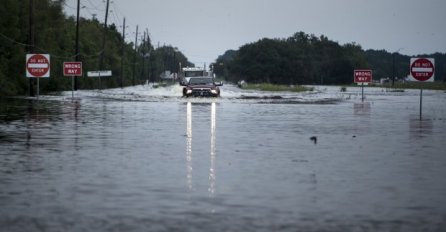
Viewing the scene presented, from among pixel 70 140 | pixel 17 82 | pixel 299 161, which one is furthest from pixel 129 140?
pixel 17 82

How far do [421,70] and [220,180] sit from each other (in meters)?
18.5

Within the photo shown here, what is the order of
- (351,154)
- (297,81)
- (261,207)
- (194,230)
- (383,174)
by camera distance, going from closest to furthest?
(194,230), (261,207), (383,174), (351,154), (297,81)

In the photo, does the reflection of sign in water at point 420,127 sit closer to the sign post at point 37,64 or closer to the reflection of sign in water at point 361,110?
Result: the reflection of sign in water at point 361,110

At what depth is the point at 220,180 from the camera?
10.8 m

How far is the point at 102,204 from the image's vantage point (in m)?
8.70

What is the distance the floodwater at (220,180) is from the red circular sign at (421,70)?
299 inches

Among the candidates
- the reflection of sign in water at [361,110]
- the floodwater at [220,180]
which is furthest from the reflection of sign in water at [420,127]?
the reflection of sign in water at [361,110]

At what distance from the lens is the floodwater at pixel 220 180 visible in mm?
7832

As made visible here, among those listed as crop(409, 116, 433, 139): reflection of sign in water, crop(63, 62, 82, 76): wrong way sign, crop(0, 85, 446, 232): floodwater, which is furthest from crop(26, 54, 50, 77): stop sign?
crop(409, 116, 433, 139): reflection of sign in water

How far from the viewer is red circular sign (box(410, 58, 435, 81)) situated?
2744 cm

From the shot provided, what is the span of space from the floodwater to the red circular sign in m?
7.58

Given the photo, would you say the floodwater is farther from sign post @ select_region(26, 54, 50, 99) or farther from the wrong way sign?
the wrong way sign

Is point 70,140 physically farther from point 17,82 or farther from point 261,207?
point 17,82

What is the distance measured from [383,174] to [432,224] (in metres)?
3.95
